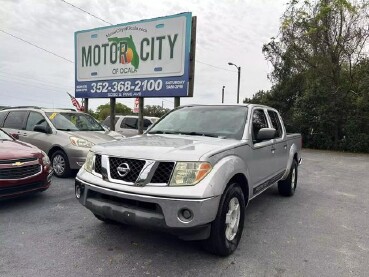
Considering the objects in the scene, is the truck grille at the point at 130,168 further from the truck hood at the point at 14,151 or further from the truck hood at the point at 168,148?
the truck hood at the point at 14,151

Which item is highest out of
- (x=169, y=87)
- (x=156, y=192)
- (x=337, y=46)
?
(x=337, y=46)

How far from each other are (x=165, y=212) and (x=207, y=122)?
6.17ft

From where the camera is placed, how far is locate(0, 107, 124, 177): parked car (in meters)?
7.29

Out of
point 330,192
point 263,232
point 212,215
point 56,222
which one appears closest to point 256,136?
point 263,232

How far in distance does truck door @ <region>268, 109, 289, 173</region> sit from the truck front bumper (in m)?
2.58

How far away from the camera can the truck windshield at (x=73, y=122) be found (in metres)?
8.03

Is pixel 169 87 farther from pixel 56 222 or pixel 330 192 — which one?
pixel 56 222

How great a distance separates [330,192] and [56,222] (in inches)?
224

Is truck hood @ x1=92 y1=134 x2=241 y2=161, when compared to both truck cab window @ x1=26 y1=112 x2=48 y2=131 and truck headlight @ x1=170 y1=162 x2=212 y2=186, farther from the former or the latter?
truck cab window @ x1=26 y1=112 x2=48 y2=131

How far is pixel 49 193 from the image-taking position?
6.08 m

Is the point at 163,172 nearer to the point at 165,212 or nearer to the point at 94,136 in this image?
the point at 165,212

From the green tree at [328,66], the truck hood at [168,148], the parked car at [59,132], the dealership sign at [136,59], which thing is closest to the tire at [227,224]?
the truck hood at [168,148]

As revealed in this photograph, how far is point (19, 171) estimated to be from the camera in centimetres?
502

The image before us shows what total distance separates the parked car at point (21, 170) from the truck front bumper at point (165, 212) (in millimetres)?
2200
